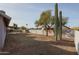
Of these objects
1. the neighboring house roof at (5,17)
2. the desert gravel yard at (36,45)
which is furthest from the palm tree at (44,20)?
the neighboring house roof at (5,17)

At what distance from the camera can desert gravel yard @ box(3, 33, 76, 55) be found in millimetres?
3347

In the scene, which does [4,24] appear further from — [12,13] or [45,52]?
[45,52]

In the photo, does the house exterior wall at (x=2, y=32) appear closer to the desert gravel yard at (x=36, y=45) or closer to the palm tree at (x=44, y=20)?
the desert gravel yard at (x=36, y=45)

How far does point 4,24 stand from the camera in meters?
3.30

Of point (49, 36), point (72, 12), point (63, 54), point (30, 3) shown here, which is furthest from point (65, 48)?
point (30, 3)

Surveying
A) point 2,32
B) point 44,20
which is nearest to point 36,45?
point 44,20

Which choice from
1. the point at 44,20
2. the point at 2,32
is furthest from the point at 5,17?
the point at 44,20

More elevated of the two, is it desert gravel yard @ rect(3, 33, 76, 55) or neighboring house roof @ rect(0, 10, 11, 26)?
neighboring house roof @ rect(0, 10, 11, 26)

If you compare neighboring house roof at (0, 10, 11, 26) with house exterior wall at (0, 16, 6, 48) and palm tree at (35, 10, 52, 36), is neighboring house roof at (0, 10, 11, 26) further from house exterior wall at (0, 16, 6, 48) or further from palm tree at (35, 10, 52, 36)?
palm tree at (35, 10, 52, 36)

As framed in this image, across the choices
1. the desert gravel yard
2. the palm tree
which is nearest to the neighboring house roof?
the desert gravel yard

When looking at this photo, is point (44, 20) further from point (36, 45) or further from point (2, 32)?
point (2, 32)

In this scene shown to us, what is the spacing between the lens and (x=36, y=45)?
11.1 ft

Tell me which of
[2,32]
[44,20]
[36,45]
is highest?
[44,20]

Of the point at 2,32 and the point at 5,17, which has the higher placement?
the point at 5,17
